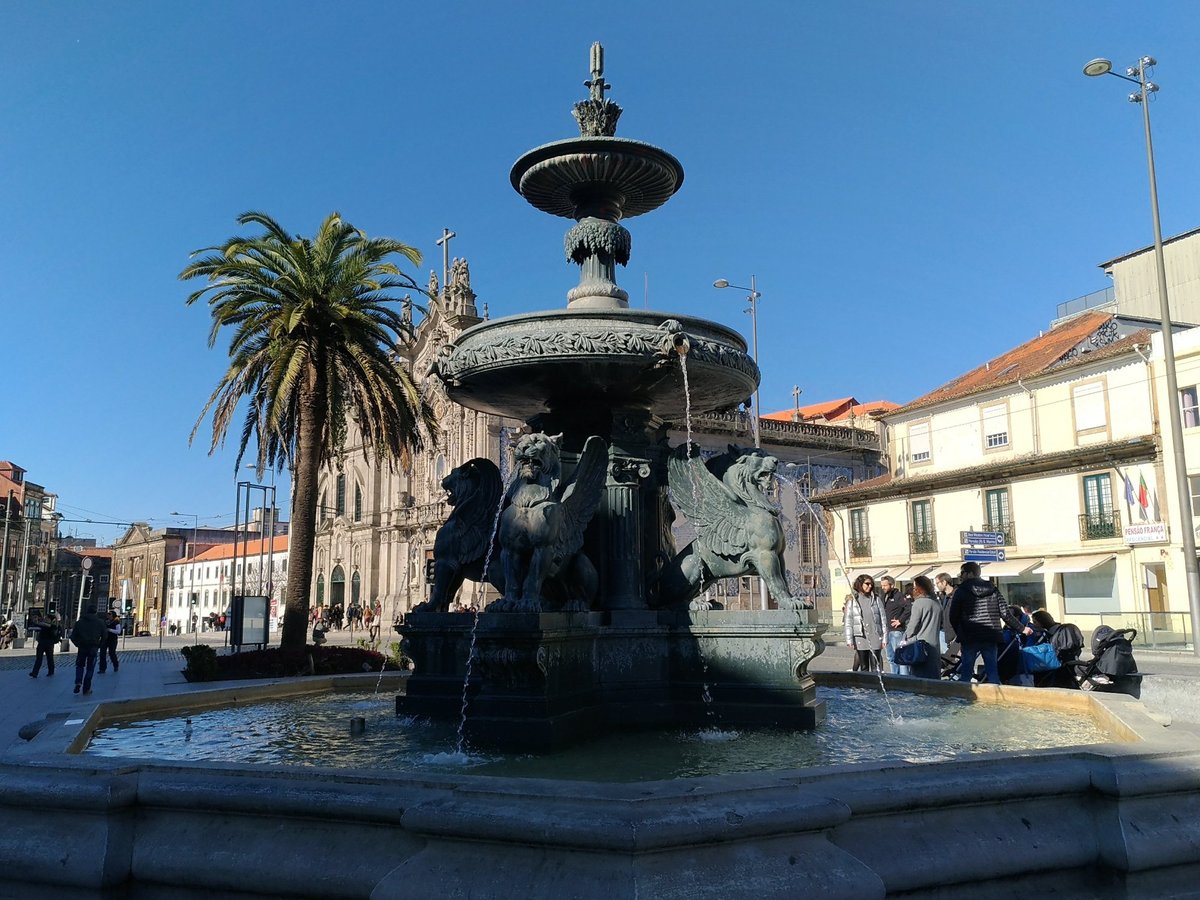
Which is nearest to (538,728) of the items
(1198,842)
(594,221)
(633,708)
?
(633,708)

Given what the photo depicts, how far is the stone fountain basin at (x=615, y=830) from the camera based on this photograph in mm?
2770

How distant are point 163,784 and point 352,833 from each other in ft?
2.51

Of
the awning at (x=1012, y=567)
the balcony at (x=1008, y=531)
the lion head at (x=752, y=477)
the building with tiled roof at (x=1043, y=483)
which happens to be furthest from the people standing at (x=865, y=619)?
the balcony at (x=1008, y=531)

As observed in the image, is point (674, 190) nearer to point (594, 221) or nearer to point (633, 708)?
point (594, 221)

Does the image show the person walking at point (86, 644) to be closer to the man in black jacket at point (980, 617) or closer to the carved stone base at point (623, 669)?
the carved stone base at point (623, 669)

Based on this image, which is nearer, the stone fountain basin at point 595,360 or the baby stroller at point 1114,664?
the stone fountain basin at point 595,360

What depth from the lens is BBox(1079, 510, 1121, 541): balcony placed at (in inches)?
1078

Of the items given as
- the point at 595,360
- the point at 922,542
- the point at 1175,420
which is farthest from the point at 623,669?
the point at 922,542

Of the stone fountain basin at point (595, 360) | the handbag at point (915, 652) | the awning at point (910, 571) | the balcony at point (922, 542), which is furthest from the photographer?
the balcony at point (922, 542)

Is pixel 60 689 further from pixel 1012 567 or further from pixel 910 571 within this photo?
pixel 910 571

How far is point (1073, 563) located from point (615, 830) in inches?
1154

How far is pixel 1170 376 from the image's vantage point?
1747 cm

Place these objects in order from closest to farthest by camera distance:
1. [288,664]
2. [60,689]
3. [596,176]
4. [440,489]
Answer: [596,176] < [288,664] < [60,689] < [440,489]

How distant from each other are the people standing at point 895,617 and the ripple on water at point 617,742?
3.72 meters
